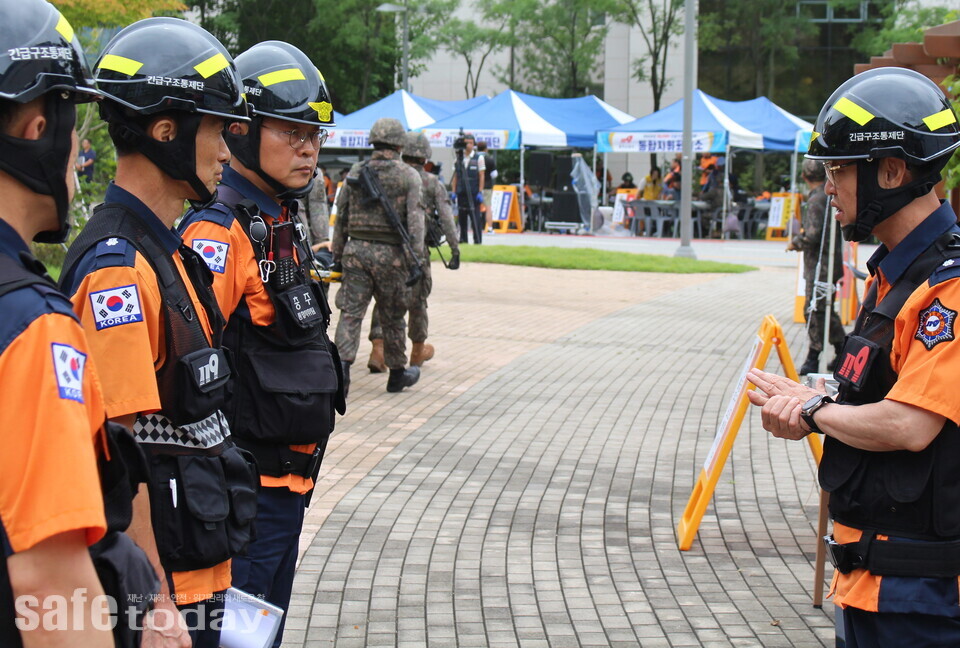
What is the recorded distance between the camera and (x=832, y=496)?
2730 millimetres

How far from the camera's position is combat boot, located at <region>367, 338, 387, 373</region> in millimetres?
9992

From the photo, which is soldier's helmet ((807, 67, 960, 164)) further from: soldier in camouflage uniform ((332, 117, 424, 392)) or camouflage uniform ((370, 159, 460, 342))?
camouflage uniform ((370, 159, 460, 342))

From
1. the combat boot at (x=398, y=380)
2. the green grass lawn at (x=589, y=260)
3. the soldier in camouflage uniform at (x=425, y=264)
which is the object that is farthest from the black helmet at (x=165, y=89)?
the green grass lawn at (x=589, y=260)

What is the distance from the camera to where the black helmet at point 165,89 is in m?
2.42

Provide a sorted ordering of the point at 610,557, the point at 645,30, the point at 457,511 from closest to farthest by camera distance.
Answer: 1. the point at 610,557
2. the point at 457,511
3. the point at 645,30

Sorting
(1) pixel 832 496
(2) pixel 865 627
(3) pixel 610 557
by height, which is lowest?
(3) pixel 610 557

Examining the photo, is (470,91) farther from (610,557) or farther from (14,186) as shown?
(14,186)

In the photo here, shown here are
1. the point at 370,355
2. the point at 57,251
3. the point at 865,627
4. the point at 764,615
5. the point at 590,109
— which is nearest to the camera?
the point at 865,627

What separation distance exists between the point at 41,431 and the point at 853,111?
2159mm

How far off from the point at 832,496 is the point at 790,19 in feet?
132

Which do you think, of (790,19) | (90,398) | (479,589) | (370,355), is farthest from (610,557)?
(790,19)

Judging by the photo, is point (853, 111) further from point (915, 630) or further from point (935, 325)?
point (915, 630)

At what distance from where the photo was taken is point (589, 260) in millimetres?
20250

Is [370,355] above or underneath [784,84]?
underneath
